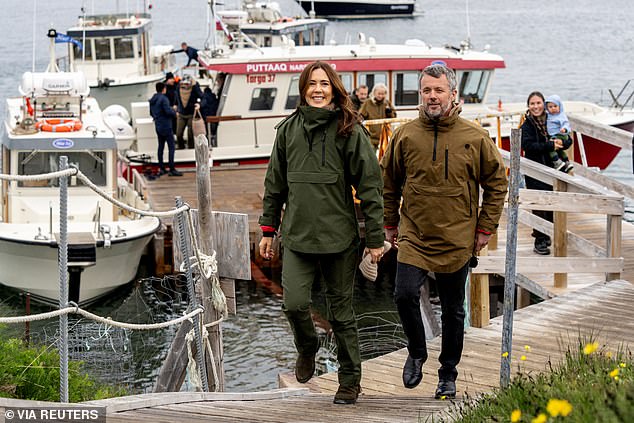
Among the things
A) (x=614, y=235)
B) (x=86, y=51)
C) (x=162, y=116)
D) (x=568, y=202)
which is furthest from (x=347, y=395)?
(x=86, y=51)

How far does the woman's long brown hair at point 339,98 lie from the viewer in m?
5.54

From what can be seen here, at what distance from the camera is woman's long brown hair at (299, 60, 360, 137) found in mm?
5535

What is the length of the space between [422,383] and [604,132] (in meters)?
6.04

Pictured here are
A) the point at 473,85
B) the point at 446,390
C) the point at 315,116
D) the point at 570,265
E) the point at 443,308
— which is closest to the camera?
the point at 315,116

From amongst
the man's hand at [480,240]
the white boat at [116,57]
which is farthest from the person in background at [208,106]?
the man's hand at [480,240]

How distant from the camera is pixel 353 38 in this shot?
241 feet

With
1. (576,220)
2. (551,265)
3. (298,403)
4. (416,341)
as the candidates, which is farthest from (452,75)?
(576,220)

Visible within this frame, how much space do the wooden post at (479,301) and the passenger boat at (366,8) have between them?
84657 millimetres

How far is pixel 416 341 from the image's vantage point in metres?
6.12

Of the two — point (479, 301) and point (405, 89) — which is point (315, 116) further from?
point (405, 89)

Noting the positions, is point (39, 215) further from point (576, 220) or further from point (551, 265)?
point (551, 265)

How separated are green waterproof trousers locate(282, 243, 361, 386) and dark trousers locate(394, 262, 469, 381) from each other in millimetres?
313

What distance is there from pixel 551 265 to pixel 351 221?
3.96 metres

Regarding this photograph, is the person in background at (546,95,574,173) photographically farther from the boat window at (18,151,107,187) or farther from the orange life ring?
the orange life ring
